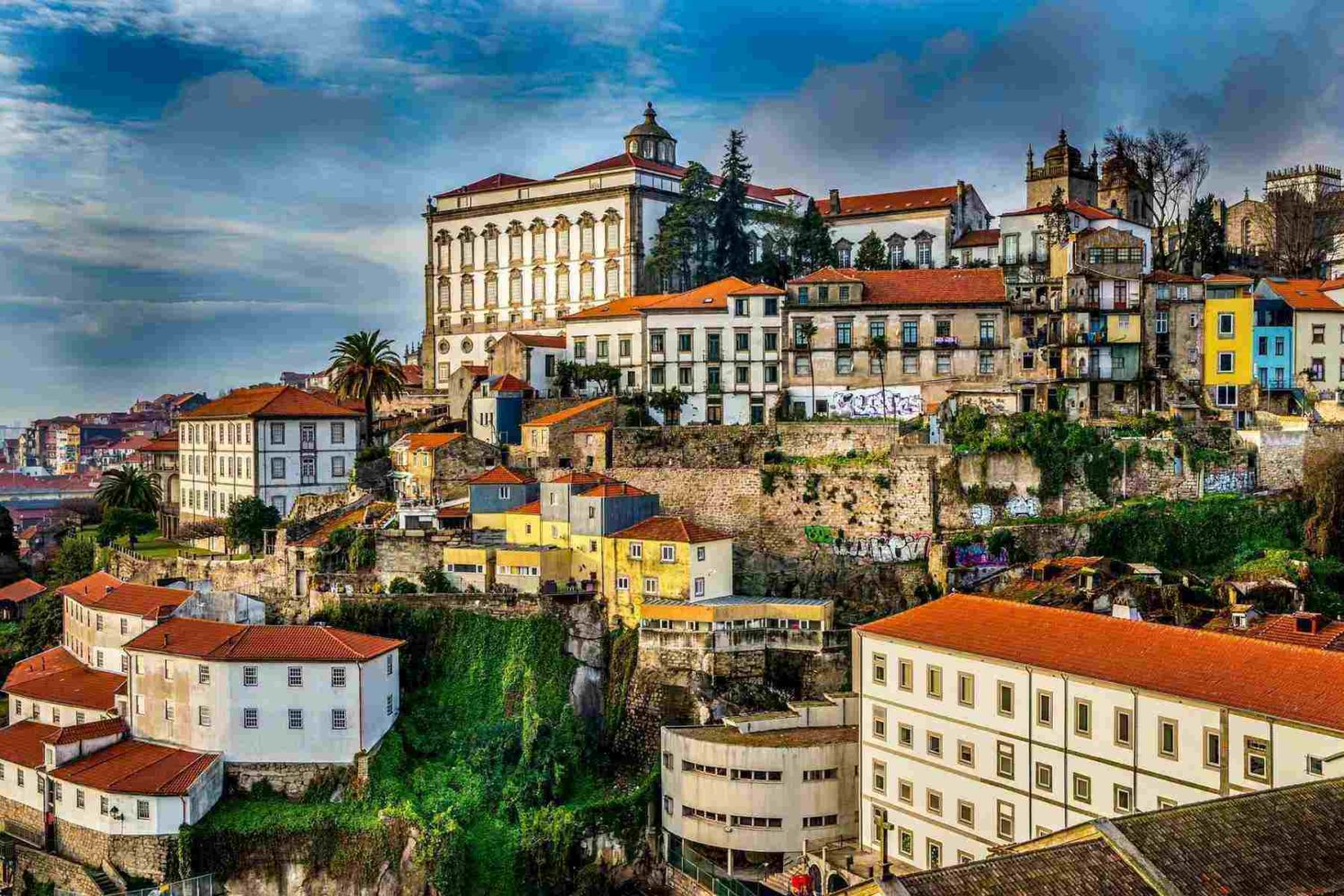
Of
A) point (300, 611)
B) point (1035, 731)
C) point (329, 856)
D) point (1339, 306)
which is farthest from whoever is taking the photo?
point (1339, 306)

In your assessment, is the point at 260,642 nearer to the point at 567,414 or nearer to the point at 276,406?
the point at 567,414

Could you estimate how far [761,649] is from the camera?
4219 centimetres

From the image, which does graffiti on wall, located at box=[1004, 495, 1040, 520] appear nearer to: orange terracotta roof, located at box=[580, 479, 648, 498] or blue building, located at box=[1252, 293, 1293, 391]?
blue building, located at box=[1252, 293, 1293, 391]

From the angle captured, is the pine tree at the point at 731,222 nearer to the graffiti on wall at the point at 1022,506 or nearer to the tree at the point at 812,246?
the tree at the point at 812,246

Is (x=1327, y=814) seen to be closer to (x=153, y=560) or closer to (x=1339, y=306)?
(x=1339, y=306)

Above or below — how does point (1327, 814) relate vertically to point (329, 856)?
above

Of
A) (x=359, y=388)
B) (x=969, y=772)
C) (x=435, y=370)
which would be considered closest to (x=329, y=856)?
(x=969, y=772)

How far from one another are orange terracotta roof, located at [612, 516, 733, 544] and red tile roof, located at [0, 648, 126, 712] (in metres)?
17.8

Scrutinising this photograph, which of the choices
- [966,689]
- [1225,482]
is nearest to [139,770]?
[966,689]

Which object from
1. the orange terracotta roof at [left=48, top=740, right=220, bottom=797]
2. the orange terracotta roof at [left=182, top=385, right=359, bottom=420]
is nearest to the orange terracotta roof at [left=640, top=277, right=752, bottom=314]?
the orange terracotta roof at [left=182, top=385, right=359, bottom=420]

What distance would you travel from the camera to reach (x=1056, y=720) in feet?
102

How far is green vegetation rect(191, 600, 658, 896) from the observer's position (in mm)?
37688

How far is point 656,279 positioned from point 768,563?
25610 mm

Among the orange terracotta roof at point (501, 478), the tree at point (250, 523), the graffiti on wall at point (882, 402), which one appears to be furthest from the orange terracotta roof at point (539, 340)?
the graffiti on wall at point (882, 402)
